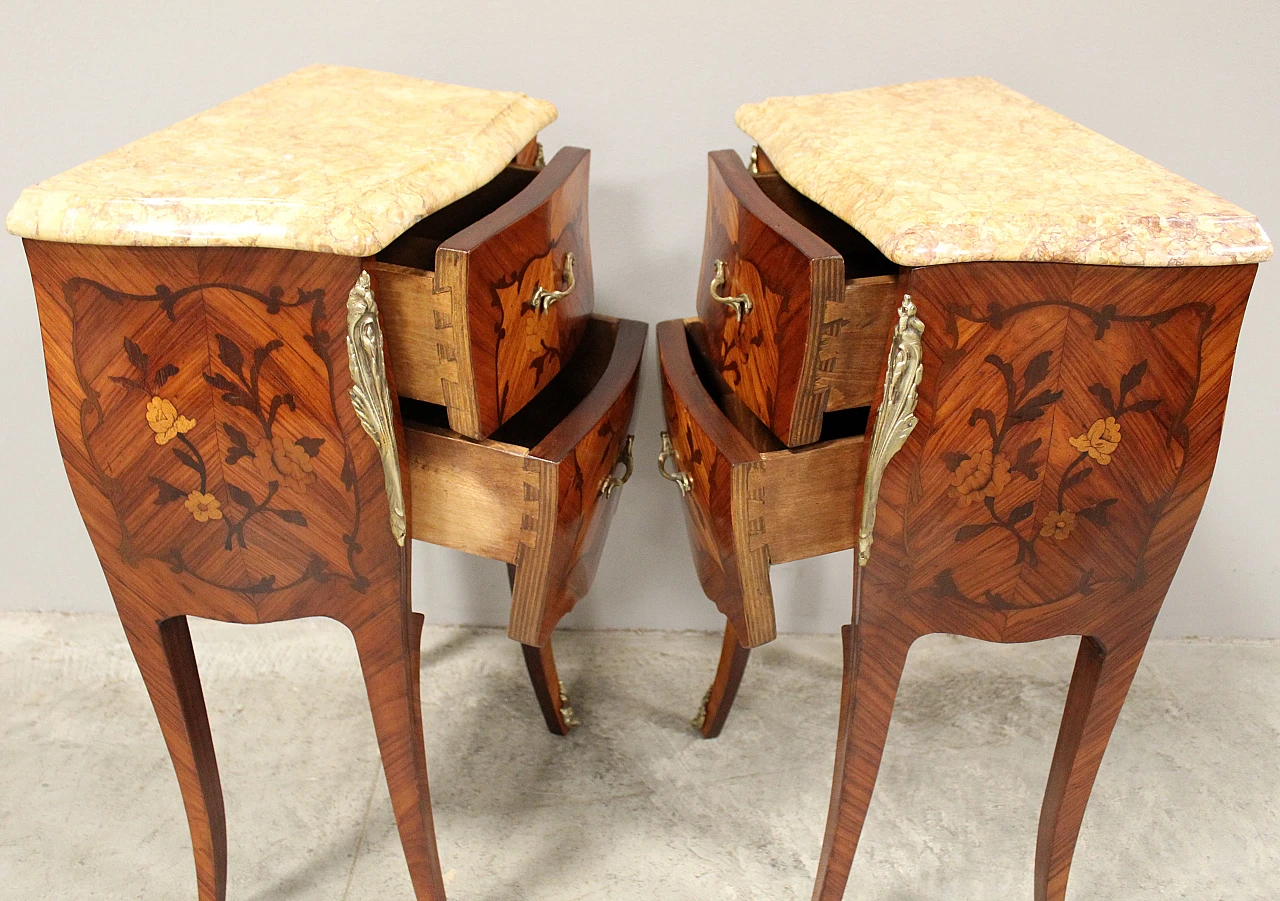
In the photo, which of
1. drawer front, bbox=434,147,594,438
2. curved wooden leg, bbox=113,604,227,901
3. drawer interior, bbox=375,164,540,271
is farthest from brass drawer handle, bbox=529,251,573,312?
curved wooden leg, bbox=113,604,227,901

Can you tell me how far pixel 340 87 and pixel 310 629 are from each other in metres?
0.95

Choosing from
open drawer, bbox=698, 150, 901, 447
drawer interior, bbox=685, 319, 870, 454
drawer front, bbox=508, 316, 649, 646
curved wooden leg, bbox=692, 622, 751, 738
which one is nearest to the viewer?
open drawer, bbox=698, 150, 901, 447

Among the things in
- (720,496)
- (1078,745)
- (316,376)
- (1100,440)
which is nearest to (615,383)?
(720,496)

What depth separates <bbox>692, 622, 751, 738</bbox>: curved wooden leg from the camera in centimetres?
155

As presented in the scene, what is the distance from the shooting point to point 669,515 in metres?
1.80

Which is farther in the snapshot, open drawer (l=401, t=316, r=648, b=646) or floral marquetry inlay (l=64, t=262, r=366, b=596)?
open drawer (l=401, t=316, r=648, b=646)

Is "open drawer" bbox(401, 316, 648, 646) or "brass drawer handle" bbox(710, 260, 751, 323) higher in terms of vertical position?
"brass drawer handle" bbox(710, 260, 751, 323)

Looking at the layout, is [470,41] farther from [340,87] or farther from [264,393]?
[264,393]

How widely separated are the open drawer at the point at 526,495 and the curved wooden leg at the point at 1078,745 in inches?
20.6

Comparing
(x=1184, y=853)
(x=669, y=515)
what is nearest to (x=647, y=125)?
(x=669, y=515)

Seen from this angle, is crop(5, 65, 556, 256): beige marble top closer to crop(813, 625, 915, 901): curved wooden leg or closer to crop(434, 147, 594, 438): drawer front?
crop(434, 147, 594, 438): drawer front

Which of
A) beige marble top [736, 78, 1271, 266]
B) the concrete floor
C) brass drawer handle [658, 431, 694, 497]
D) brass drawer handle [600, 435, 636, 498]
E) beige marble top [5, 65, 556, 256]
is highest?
beige marble top [736, 78, 1271, 266]

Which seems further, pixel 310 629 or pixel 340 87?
pixel 310 629

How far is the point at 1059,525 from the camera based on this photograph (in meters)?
0.98
